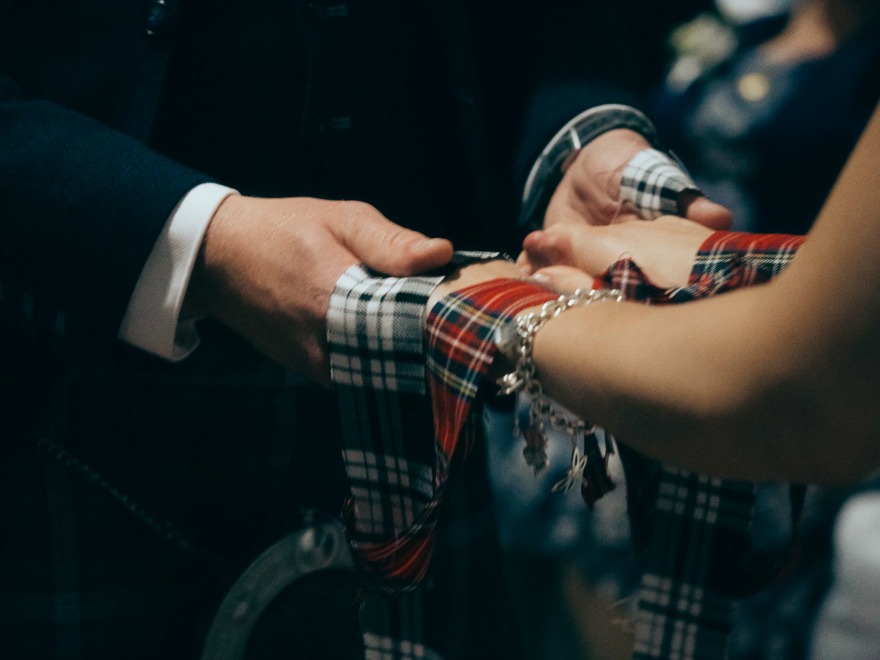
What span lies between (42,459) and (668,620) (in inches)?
19.2

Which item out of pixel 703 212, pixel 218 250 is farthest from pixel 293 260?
pixel 703 212

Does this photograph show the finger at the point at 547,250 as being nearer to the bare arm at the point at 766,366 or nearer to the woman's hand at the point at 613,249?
the woman's hand at the point at 613,249

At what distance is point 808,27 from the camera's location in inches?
49.2

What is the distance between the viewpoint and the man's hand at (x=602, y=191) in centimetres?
74

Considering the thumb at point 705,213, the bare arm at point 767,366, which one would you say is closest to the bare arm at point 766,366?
the bare arm at point 767,366

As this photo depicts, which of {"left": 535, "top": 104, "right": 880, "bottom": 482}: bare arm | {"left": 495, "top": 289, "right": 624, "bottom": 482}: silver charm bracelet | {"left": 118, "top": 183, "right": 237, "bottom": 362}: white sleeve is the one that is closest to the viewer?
{"left": 535, "top": 104, "right": 880, "bottom": 482}: bare arm

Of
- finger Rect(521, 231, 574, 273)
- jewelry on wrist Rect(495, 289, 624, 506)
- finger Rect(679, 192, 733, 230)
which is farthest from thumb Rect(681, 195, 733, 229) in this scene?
jewelry on wrist Rect(495, 289, 624, 506)

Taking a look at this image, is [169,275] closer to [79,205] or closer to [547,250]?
[79,205]

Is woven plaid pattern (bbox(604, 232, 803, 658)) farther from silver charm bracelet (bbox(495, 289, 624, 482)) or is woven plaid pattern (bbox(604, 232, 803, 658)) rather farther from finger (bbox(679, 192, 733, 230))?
finger (bbox(679, 192, 733, 230))

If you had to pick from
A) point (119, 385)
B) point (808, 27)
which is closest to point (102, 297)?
point (119, 385)

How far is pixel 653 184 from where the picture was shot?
2.45ft

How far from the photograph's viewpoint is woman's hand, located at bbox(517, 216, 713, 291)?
654 millimetres

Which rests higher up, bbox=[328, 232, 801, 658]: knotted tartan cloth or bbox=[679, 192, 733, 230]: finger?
bbox=[679, 192, 733, 230]: finger

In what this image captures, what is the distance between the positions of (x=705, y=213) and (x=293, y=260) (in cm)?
39
